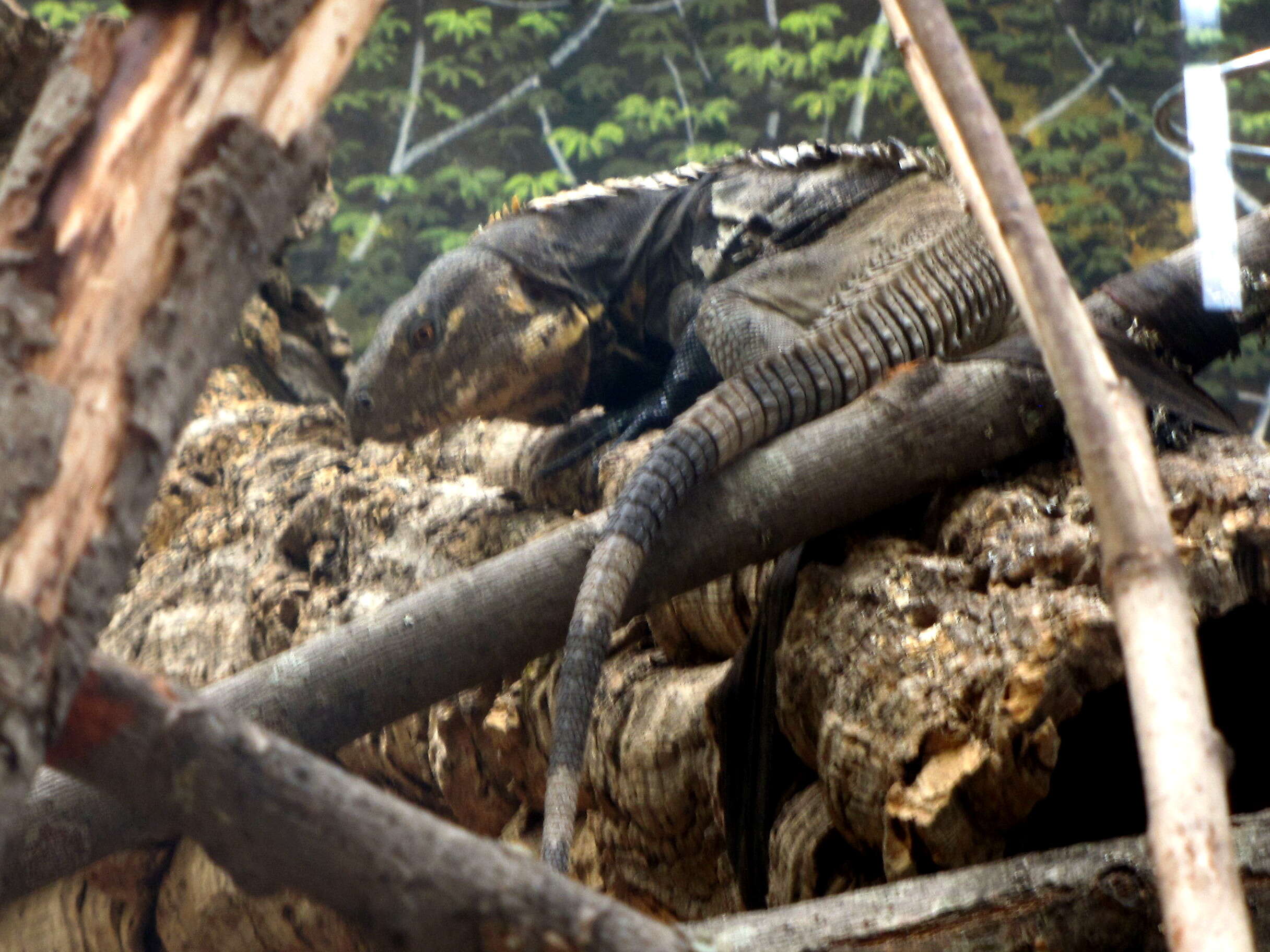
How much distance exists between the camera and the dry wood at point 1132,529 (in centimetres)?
62

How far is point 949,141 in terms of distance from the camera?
2.89 ft

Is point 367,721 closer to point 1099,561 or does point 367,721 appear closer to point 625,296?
point 1099,561

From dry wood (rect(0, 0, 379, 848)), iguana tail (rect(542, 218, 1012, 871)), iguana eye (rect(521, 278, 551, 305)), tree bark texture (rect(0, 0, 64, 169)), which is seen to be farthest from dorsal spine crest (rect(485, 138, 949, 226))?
dry wood (rect(0, 0, 379, 848))

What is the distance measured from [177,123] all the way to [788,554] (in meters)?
1.27

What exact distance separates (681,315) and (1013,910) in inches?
79.1

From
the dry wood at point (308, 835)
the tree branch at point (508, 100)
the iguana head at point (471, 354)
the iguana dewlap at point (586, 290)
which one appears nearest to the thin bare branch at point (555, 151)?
the tree branch at point (508, 100)

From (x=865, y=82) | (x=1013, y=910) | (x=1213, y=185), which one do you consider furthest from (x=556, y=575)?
(x=865, y=82)

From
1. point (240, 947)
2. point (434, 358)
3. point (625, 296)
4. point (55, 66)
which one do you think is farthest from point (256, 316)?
point (55, 66)

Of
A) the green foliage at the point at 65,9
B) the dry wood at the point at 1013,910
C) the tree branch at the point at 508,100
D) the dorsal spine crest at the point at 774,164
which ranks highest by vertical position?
the green foliage at the point at 65,9

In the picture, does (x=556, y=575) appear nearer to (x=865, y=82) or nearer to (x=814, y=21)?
(x=865, y=82)

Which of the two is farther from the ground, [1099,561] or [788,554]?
[788,554]

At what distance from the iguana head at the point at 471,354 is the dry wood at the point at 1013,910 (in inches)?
81.7

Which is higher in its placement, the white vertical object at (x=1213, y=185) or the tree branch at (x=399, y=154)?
the tree branch at (x=399, y=154)

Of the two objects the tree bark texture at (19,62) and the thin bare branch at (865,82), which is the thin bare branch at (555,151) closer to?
the thin bare branch at (865,82)
